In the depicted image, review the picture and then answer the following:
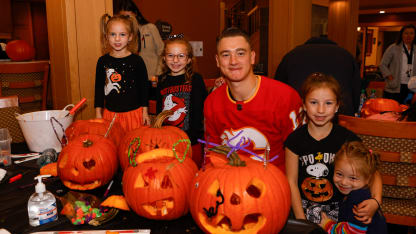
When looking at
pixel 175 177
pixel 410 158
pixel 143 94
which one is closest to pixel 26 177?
pixel 175 177

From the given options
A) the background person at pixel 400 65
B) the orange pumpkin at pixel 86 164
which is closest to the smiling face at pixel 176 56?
the orange pumpkin at pixel 86 164

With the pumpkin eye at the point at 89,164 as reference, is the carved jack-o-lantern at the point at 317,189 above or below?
below

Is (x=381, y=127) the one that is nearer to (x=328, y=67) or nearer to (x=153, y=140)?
(x=328, y=67)

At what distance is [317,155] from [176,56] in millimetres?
1132

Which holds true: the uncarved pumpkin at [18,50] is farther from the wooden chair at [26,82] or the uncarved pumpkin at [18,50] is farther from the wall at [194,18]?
the wall at [194,18]

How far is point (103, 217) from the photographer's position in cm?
110

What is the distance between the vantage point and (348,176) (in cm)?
149

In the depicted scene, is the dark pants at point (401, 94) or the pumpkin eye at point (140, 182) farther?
the dark pants at point (401, 94)

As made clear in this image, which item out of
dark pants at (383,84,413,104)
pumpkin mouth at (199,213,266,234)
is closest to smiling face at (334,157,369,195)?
pumpkin mouth at (199,213,266,234)

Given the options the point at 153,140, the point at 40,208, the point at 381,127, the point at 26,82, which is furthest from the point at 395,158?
the point at 26,82

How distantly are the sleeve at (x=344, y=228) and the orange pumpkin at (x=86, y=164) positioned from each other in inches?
39.2

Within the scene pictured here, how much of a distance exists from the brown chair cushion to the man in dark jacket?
6.28ft

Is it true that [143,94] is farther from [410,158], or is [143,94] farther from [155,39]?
[155,39]

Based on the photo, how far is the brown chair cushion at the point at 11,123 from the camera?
7.14 feet
